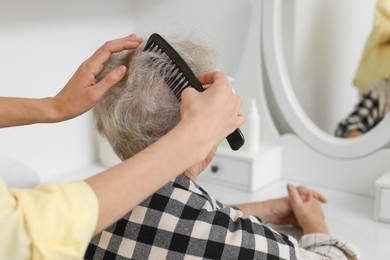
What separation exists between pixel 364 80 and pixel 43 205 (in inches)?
42.5

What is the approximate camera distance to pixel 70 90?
843 millimetres

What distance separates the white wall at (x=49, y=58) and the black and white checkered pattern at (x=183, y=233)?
2.19ft

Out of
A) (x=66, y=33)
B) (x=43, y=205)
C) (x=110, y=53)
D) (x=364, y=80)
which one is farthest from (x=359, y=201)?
(x=43, y=205)

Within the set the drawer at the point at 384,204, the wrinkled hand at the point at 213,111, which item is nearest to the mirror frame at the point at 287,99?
the drawer at the point at 384,204

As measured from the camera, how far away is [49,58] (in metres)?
1.43

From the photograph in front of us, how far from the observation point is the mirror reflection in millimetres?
1344

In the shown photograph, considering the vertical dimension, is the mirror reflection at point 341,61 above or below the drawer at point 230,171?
above

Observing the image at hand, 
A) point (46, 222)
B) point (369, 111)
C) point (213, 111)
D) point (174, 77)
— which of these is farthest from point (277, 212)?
point (46, 222)

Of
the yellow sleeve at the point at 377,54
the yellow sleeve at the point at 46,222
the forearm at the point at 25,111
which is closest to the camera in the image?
the yellow sleeve at the point at 46,222

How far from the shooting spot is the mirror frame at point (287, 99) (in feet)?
4.46

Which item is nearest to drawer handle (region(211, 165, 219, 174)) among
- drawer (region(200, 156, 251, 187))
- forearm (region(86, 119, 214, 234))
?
drawer (region(200, 156, 251, 187))

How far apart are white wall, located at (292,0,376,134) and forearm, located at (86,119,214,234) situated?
2.97ft

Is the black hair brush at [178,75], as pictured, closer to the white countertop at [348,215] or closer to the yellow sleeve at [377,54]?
the white countertop at [348,215]

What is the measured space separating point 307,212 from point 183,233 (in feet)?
1.44
